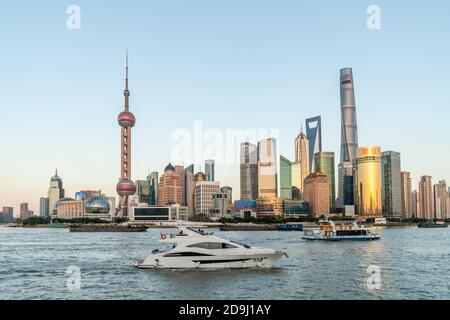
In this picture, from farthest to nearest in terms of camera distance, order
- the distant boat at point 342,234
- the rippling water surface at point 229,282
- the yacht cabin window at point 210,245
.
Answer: the distant boat at point 342,234 → the yacht cabin window at point 210,245 → the rippling water surface at point 229,282

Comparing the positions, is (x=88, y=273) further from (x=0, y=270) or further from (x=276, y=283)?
(x=276, y=283)

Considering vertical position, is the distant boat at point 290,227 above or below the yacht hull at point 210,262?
below

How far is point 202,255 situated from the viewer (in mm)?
38469

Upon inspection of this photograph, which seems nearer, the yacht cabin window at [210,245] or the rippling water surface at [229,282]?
the rippling water surface at [229,282]

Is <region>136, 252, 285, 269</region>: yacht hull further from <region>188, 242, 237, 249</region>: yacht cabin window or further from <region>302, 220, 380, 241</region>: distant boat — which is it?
<region>302, 220, 380, 241</region>: distant boat

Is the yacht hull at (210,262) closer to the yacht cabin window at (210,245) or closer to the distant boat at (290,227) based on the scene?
the yacht cabin window at (210,245)

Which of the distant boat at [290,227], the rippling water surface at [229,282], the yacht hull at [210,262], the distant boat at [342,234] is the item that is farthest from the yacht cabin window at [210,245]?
the distant boat at [290,227]

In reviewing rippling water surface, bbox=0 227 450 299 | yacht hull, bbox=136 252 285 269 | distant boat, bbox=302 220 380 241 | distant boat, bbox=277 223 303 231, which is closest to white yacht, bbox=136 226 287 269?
yacht hull, bbox=136 252 285 269

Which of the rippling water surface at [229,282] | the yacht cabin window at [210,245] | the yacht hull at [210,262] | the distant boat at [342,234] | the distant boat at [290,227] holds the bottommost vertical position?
the distant boat at [290,227]

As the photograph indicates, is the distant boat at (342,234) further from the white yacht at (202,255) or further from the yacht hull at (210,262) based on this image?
the white yacht at (202,255)

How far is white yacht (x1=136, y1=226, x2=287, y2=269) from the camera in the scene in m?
38.4

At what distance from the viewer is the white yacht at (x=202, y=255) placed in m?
38.4

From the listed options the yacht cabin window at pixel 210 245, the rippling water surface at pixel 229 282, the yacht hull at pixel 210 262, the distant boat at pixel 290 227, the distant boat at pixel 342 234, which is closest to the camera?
the rippling water surface at pixel 229 282
